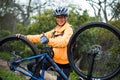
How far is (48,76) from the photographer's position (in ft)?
44.2

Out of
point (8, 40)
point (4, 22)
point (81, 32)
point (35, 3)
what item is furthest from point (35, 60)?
point (35, 3)

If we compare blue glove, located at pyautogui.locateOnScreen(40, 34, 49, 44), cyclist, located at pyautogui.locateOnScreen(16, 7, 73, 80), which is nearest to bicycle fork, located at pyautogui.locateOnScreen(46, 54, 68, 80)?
cyclist, located at pyautogui.locateOnScreen(16, 7, 73, 80)

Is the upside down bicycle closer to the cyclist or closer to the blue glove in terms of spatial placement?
the cyclist

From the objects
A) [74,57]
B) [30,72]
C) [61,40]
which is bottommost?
[30,72]

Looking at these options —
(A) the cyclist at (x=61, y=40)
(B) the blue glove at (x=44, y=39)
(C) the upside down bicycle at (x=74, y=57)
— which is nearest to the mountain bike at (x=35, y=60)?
(C) the upside down bicycle at (x=74, y=57)

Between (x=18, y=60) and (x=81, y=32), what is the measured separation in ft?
4.37

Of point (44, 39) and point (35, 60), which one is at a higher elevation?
point (44, 39)

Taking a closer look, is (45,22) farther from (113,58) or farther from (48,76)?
(113,58)

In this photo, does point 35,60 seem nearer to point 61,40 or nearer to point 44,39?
point 44,39

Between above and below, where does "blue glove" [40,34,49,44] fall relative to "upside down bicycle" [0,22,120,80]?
above

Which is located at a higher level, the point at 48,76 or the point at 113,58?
the point at 113,58

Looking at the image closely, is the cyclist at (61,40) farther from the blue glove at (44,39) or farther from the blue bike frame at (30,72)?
the blue bike frame at (30,72)

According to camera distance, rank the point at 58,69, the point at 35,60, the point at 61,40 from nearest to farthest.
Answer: the point at 61,40 < the point at 58,69 < the point at 35,60

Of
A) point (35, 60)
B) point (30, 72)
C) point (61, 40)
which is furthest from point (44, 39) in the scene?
point (30, 72)
